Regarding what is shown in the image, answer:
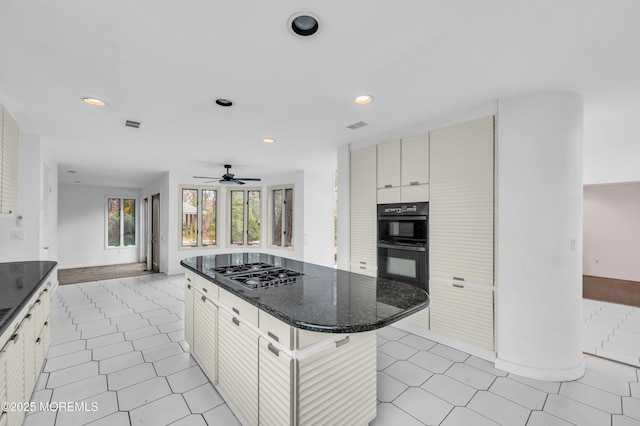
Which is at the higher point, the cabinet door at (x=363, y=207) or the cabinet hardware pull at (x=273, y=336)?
the cabinet door at (x=363, y=207)

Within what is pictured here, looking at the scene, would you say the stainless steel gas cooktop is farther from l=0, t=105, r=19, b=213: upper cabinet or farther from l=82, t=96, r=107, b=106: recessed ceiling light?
l=0, t=105, r=19, b=213: upper cabinet

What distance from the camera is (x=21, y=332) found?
5.63ft

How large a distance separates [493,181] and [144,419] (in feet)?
10.9

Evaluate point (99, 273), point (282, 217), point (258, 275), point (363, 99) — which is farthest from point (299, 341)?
point (99, 273)

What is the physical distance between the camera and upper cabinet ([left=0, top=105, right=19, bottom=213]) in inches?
98.5

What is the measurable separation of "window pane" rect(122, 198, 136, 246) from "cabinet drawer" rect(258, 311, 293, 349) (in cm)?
889

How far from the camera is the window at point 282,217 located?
7.08 metres

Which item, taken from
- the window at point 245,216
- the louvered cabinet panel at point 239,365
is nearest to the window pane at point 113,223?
the window at point 245,216

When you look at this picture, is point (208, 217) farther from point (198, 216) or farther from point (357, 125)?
point (357, 125)

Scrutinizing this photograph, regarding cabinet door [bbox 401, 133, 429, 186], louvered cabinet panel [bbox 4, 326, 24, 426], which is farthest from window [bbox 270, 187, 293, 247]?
louvered cabinet panel [bbox 4, 326, 24, 426]

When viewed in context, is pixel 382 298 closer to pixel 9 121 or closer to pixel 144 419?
pixel 144 419

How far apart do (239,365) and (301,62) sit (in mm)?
2034

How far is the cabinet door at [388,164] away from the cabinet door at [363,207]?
98mm

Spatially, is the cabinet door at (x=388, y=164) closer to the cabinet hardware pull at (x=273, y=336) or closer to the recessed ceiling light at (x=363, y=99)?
the recessed ceiling light at (x=363, y=99)
